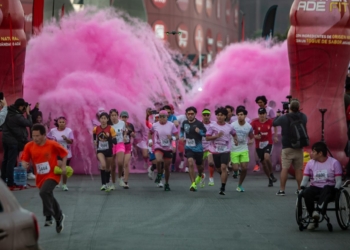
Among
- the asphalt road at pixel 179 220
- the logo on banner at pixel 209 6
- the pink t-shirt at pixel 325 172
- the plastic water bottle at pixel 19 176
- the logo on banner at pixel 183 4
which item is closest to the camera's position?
the asphalt road at pixel 179 220

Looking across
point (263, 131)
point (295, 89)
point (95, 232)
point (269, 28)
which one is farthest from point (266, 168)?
point (269, 28)

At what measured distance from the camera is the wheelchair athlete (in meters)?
11.7

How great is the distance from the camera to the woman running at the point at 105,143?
17453 mm

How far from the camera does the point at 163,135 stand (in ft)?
59.6

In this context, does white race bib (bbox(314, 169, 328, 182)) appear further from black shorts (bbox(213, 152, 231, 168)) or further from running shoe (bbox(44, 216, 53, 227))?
black shorts (bbox(213, 152, 231, 168))

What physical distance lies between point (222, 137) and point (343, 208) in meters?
6.20

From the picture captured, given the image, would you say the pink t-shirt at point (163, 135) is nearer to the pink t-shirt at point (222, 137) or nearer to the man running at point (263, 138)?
the pink t-shirt at point (222, 137)

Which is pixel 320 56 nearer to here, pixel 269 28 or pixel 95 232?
pixel 95 232

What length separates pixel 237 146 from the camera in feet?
58.7

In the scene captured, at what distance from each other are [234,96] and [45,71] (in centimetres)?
616

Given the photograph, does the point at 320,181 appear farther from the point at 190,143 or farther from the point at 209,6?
the point at 209,6

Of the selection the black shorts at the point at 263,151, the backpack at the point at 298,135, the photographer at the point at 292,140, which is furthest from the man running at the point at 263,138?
the backpack at the point at 298,135

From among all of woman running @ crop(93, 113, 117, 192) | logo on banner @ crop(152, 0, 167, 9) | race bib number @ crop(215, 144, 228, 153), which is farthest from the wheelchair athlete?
logo on banner @ crop(152, 0, 167, 9)

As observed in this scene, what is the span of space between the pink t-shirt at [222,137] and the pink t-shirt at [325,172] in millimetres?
5822
